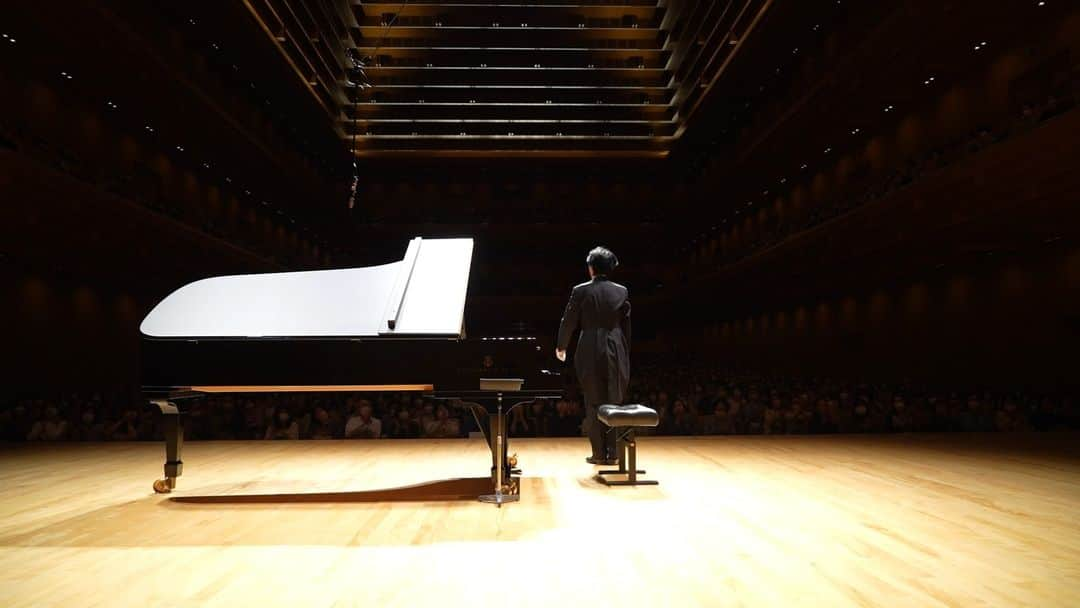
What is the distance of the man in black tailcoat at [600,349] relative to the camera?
14.9 feet

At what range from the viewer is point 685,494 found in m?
3.90

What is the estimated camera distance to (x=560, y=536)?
2.94 m

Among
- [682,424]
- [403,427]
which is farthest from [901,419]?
[403,427]

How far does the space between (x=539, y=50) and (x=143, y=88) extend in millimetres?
12262

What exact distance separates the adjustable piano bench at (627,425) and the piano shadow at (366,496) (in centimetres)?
78

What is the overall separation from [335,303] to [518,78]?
1899cm

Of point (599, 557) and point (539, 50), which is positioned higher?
point (539, 50)

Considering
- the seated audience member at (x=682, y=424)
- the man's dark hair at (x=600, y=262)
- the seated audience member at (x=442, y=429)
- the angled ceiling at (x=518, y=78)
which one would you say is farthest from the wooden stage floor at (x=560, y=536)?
the angled ceiling at (x=518, y=78)

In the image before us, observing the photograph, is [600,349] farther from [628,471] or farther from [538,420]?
[538,420]

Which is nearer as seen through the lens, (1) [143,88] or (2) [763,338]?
(1) [143,88]

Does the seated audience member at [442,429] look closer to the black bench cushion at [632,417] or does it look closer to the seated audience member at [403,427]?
the seated audience member at [403,427]

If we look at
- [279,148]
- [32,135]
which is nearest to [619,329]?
[32,135]

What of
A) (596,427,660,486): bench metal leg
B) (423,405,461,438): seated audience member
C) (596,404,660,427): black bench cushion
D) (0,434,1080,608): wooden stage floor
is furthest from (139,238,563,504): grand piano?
(423,405,461,438): seated audience member

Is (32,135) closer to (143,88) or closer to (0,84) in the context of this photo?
(0,84)
